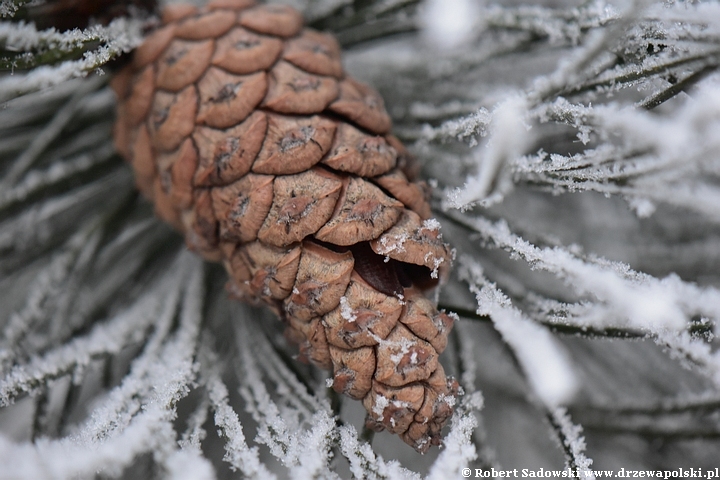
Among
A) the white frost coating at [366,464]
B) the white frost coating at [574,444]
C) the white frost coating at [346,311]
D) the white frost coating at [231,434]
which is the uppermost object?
the white frost coating at [346,311]

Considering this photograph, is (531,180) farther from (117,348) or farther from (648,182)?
(117,348)

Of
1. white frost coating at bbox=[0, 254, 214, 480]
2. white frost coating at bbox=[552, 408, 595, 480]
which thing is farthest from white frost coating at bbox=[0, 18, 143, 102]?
white frost coating at bbox=[552, 408, 595, 480]

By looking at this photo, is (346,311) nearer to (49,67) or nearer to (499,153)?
(499,153)

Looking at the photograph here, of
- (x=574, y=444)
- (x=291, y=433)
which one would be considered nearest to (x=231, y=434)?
(x=291, y=433)

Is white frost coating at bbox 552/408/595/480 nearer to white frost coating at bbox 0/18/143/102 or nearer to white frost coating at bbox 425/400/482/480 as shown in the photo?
white frost coating at bbox 425/400/482/480

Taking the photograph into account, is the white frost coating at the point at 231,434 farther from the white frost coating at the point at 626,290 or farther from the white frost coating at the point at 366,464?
the white frost coating at the point at 626,290

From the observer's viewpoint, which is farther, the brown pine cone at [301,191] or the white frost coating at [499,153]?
the brown pine cone at [301,191]

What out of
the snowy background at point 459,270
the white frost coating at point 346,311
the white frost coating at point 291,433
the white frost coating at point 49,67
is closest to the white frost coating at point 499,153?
the snowy background at point 459,270
